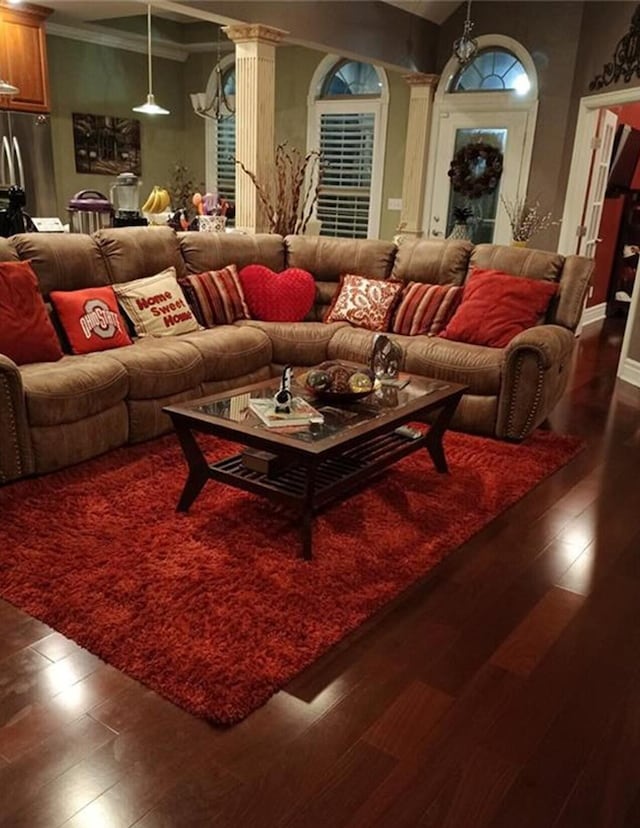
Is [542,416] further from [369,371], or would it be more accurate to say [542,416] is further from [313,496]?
[313,496]

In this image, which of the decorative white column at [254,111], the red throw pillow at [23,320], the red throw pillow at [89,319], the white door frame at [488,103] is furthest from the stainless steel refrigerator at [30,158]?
the white door frame at [488,103]

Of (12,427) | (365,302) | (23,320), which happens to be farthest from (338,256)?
(12,427)

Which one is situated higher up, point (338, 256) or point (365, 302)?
point (338, 256)

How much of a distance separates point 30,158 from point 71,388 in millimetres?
4567

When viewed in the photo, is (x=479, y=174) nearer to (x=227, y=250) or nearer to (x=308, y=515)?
(x=227, y=250)

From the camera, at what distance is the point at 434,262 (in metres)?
4.58

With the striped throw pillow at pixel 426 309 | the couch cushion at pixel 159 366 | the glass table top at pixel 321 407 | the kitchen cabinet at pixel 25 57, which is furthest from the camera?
the kitchen cabinet at pixel 25 57

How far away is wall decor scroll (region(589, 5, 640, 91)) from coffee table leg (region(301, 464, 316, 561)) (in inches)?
191

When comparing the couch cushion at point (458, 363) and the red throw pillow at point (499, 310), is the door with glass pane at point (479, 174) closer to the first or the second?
the red throw pillow at point (499, 310)

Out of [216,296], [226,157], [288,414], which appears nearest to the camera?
[288,414]

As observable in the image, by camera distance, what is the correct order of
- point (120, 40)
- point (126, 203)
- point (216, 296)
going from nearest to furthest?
point (216, 296), point (126, 203), point (120, 40)

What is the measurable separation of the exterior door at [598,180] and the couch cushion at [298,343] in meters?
3.57

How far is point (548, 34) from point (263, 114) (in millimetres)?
2878

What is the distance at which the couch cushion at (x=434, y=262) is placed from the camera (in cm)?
454
